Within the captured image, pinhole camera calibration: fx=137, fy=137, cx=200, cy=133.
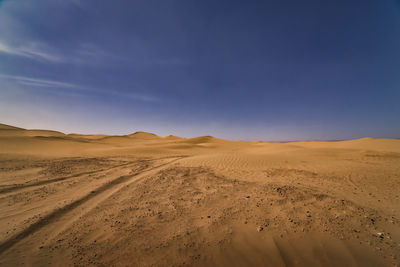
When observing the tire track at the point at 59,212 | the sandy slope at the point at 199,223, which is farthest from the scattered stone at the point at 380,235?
the tire track at the point at 59,212

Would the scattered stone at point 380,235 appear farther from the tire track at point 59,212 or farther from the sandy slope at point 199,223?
the tire track at point 59,212

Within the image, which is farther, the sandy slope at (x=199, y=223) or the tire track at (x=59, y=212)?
the tire track at (x=59, y=212)

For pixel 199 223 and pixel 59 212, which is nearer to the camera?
pixel 199 223

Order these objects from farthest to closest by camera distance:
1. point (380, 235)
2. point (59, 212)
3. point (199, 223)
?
point (59, 212), point (199, 223), point (380, 235)

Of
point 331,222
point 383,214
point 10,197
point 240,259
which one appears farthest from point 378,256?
point 10,197

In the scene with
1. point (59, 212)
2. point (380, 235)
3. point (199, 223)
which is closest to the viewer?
point (380, 235)

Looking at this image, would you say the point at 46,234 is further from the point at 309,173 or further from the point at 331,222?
the point at 309,173

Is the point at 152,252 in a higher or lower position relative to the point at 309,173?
lower

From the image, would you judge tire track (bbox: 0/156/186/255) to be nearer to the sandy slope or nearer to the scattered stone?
the sandy slope

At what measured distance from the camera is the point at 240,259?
209cm

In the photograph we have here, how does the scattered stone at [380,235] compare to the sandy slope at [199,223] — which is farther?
the scattered stone at [380,235]

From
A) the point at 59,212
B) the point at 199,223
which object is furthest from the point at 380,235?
the point at 59,212

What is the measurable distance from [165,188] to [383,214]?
18.3ft

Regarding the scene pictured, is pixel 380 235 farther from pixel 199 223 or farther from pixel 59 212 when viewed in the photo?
pixel 59 212
